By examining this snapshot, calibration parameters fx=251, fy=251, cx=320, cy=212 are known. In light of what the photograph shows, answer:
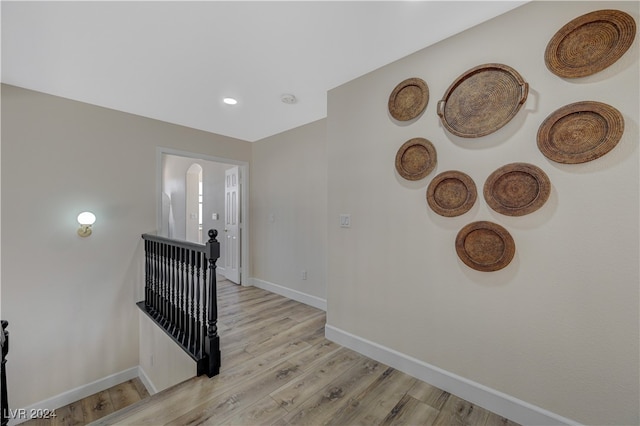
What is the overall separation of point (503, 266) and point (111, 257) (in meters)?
3.73

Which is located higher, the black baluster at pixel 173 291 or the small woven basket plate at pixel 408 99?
the small woven basket plate at pixel 408 99

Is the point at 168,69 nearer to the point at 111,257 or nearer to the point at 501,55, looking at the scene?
the point at 111,257

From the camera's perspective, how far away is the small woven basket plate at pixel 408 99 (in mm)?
1856

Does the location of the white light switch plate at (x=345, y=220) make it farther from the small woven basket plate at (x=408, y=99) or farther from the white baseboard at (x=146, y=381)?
the white baseboard at (x=146, y=381)

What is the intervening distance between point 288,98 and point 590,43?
2.23 metres

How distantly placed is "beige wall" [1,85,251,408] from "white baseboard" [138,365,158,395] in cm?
13

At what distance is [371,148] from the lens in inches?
84.9

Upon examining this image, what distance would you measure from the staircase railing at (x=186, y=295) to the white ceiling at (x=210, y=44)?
54.7 inches

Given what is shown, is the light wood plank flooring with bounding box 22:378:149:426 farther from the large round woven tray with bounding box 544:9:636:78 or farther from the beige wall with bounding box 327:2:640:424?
the large round woven tray with bounding box 544:9:636:78

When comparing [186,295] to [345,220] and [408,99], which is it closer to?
[345,220]

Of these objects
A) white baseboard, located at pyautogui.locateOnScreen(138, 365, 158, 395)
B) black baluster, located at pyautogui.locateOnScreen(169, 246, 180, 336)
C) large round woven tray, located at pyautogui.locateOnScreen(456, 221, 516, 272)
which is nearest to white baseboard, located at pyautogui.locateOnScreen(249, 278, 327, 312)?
black baluster, located at pyautogui.locateOnScreen(169, 246, 180, 336)

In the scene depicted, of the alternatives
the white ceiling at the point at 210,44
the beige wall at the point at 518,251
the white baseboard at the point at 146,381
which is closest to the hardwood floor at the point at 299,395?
the beige wall at the point at 518,251

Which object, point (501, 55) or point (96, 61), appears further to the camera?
point (96, 61)

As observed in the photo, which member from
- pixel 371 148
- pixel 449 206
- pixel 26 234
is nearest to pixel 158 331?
pixel 26 234
